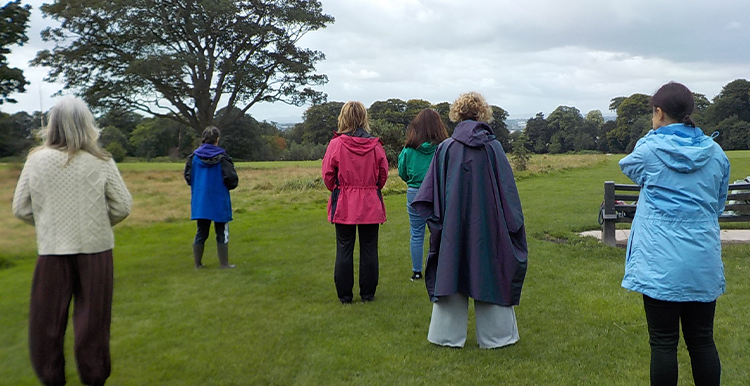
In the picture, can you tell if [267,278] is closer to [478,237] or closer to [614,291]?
[478,237]

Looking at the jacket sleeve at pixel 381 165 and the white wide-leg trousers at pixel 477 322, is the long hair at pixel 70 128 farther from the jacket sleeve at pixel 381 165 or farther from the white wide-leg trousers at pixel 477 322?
the jacket sleeve at pixel 381 165

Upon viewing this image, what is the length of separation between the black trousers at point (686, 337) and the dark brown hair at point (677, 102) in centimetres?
106

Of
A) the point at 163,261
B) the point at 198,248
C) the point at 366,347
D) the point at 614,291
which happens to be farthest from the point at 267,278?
the point at 614,291

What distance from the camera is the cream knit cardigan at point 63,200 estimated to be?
3428 millimetres

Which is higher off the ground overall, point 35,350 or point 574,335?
point 35,350

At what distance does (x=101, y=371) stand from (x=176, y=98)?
27.7 metres

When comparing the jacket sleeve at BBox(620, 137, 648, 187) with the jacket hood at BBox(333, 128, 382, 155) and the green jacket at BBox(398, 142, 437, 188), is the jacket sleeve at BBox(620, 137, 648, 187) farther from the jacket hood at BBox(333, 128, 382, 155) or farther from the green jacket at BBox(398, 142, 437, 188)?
the green jacket at BBox(398, 142, 437, 188)

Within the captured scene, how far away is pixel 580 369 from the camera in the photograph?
4.26 metres

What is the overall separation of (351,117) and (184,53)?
79.0 ft

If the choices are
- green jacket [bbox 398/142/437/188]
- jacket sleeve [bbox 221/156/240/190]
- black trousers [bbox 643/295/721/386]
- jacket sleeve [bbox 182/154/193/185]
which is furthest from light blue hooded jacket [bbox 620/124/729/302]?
jacket sleeve [bbox 182/154/193/185]

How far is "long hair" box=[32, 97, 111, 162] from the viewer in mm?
3412

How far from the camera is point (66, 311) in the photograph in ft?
11.6

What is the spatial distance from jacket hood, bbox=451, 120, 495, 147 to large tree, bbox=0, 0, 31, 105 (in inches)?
191

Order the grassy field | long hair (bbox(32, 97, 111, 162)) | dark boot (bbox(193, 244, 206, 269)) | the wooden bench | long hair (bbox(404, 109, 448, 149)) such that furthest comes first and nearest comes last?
1. the wooden bench
2. dark boot (bbox(193, 244, 206, 269))
3. long hair (bbox(404, 109, 448, 149))
4. the grassy field
5. long hair (bbox(32, 97, 111, 162))
